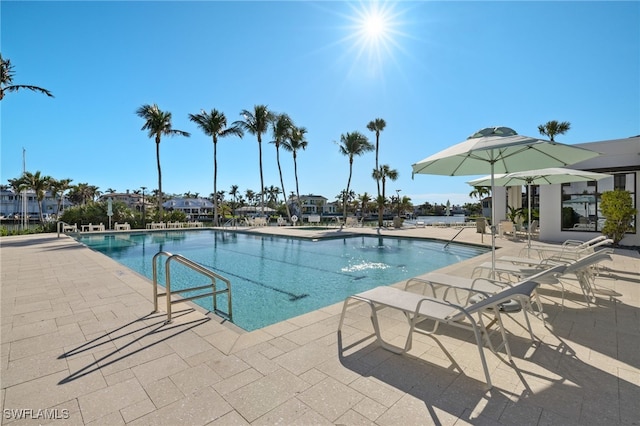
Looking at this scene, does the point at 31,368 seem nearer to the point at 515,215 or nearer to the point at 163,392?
the point at 163,392

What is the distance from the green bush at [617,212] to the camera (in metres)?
8.98

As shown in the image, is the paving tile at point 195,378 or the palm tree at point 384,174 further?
the palm tree at point 384,174

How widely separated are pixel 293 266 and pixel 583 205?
11.4 meters

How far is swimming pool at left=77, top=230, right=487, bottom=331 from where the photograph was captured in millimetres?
5195

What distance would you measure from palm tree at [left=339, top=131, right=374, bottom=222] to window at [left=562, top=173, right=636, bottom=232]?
1682 centimetres

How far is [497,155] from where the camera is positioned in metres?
4.59

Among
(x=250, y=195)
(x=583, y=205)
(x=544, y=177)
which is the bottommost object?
(x=583, y=205)

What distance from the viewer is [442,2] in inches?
302

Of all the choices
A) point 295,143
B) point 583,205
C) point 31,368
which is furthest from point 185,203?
point 31,368

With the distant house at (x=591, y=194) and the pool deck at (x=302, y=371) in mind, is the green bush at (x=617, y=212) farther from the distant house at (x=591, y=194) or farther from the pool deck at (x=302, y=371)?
the pool deck at (x=302, y=371)

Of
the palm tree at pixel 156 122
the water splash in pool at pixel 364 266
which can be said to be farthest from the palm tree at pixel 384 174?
the palm tree at pixel 156 122

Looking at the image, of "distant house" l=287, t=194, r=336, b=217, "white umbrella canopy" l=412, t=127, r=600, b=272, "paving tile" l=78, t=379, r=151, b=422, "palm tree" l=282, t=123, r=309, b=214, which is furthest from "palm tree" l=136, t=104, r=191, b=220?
"distant house" l=287, t=194, r=336, b=217

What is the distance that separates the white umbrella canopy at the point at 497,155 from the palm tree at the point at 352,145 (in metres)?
21.1

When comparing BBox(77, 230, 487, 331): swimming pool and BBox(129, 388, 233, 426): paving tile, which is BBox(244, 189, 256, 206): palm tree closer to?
BBox(77, 230, 487, 331): swimming pool
